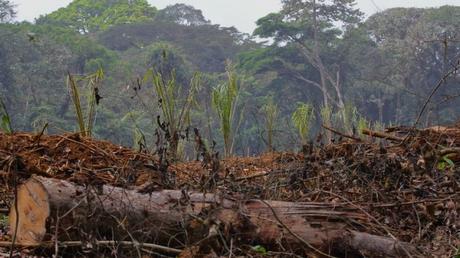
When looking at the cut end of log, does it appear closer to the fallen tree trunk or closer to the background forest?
the fallen tree trunk

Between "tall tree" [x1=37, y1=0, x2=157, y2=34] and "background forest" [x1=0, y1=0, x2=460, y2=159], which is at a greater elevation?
"tall tree" [x1=37, y1=0, x2=157, y2=34]

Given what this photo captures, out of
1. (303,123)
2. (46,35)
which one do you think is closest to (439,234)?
(303,123)

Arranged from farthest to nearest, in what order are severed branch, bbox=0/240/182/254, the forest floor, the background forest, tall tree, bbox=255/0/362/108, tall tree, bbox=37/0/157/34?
tall tree, bbox=37/0/157/34, tall tree, bbox=255/0/362/108, the background forest, the forest floor, severed branch, bbox=0/240/182/254

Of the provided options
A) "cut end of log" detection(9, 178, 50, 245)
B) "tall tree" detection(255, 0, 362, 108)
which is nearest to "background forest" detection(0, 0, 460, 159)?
"tall tree" detection(255, 0, 362, 108)

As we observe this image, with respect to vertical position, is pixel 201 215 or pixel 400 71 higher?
pixel 201 215

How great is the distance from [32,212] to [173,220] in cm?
41

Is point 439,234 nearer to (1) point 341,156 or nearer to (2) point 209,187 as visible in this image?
(2) point 209,187

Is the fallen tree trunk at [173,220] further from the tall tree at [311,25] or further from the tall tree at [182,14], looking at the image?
the tall tree at [182,14]

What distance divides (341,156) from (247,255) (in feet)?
4.88

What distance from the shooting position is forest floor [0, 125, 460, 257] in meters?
2.38

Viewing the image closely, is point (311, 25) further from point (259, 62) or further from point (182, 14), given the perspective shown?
point (182, 14)

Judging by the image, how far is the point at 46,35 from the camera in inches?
914

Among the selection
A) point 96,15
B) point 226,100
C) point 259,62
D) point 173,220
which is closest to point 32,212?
point 173,220

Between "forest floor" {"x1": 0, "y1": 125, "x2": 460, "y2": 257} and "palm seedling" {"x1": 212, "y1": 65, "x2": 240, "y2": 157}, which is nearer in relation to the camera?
"forest floor" {"x1": 0, "y1": 125, "x2": 460, "y2": 257}
